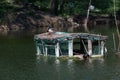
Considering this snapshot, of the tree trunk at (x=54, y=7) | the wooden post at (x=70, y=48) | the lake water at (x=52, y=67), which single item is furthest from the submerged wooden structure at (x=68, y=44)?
the tree trunk at (x=54, y=7)

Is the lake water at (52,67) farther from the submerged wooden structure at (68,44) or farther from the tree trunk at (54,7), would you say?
the tree trunk at (54,7)

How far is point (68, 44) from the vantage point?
60.1 meters

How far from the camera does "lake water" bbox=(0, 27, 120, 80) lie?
48.3m

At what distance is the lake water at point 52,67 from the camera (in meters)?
48.3

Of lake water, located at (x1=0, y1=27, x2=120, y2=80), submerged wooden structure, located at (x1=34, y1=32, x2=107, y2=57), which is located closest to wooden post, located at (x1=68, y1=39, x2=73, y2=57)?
submerged wooden structure, located at (x1=34, y1=32, x2=107, y2=57)

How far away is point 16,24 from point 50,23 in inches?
380

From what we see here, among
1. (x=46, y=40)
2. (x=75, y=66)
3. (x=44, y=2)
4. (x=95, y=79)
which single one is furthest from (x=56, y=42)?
(x=44, y=2)

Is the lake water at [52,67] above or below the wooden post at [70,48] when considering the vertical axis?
below

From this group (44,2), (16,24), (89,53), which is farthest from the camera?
(44,2)

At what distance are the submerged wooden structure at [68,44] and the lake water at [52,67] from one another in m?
1.14

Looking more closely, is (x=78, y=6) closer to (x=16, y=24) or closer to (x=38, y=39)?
(x=16, y=24)

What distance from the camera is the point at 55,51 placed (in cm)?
6125

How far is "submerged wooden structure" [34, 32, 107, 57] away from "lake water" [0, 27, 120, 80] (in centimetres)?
114

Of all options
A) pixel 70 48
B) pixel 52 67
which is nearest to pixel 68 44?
pixel 70 48
